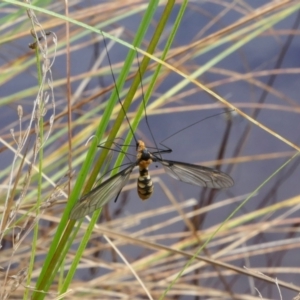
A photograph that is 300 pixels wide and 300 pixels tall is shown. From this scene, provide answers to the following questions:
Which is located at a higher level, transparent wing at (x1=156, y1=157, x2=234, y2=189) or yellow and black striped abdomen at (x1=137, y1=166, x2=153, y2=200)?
transparent wing at (x1=156, y1=157, x2=234, y2=189)

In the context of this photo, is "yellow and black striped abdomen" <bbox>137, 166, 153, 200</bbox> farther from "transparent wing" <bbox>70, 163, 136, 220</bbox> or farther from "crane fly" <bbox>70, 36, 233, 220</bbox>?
"transparent wing" <bbox>70, 163, 136, 220</bbox>

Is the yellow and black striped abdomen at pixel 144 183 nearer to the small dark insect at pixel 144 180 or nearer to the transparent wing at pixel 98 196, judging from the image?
the small dark insect at pixel 144 180

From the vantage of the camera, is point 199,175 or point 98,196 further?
point 199,175

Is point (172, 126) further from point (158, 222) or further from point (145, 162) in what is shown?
point (145, 162)

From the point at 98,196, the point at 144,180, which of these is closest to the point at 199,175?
the point at 144,180

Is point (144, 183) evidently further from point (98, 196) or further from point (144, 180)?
point (98, 196)

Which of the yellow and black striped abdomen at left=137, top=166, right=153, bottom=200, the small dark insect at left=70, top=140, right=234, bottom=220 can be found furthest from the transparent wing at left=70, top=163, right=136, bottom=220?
the yellow and black striped abdomen at left=137, top=166, right=153, bottom=200
